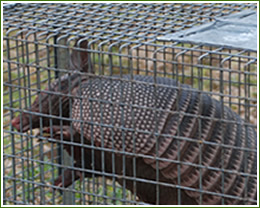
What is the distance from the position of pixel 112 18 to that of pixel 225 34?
546mm

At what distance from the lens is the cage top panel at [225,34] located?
6.26ft

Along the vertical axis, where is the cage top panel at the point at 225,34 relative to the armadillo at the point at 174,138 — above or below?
above

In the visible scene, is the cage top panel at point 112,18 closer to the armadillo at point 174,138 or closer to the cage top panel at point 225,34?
the cage top panel at point 225,34

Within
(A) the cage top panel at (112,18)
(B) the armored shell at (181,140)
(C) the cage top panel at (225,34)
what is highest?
(C) the cage top panel at (225,34)

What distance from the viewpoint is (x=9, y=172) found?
3480 mm

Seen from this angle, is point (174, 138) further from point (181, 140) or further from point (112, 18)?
point (112, 18)

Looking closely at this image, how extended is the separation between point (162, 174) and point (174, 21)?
729 millimetres

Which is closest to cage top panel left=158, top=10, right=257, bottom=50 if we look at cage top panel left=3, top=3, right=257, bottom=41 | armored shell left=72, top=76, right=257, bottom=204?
cage top panel left=3, top=3, right=257, bottom=41

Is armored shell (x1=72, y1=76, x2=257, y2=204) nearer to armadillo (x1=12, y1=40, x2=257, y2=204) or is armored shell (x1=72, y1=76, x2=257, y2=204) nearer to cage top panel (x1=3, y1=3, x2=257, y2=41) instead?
armadillo (x1=12, y1=40, x2=257, y2=204)

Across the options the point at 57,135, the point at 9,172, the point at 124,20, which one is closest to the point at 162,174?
the point at 57,135

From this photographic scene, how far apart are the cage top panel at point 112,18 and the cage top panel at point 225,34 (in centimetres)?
9

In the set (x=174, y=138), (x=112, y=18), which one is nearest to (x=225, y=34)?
(x=112, y=18)

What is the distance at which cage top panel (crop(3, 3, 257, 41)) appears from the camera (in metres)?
2.12

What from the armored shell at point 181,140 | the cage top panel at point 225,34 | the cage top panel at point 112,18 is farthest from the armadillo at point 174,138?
the cage top panel at point 225,34
